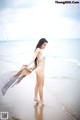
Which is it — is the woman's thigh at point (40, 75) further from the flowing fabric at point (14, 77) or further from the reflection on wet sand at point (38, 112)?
the reflection on wet sand at point (38, 112)

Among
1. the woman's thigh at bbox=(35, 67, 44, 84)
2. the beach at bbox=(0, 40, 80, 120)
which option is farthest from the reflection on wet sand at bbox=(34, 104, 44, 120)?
the woman's thigh at bbox=(35, 67, 44, 84)

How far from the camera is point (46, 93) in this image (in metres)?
2.06

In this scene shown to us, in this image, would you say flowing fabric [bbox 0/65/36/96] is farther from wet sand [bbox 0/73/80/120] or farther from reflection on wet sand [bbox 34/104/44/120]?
Result: reflection on wet sand [bbox 34/104/44/120]

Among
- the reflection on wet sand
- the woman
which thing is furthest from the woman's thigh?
the reflection on wet sand

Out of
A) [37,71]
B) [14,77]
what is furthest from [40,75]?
[14,77]

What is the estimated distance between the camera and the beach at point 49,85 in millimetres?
2053

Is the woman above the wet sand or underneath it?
above

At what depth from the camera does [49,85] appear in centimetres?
206

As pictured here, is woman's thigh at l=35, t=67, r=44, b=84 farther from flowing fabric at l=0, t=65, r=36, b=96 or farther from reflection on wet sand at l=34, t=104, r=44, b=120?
reflection on wet sand at l=34, t=104, r=44, b=120

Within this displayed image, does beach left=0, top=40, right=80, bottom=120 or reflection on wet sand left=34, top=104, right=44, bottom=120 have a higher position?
beach left=0, top=40, right=80, bottom=120

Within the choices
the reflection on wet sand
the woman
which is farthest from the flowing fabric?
the reflection on wet sand

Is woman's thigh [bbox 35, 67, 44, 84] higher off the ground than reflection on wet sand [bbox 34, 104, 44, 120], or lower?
higher

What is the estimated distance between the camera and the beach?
2053 millimetres

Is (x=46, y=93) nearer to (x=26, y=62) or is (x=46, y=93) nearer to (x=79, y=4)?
(x=26, y=62)
